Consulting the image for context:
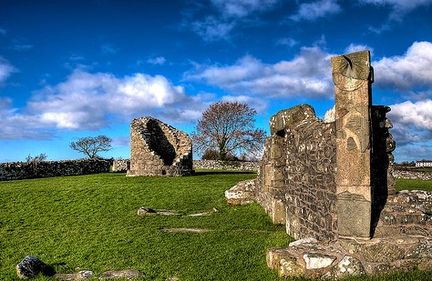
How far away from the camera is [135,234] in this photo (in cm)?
1198

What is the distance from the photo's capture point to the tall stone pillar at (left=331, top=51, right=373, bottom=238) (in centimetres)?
736

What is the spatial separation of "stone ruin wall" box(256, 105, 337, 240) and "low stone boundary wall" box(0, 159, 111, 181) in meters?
23.0

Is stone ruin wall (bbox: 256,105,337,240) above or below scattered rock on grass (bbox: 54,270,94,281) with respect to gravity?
above

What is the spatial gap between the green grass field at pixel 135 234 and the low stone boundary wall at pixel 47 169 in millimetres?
11934

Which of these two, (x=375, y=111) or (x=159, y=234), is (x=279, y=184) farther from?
(x=375, y=111)

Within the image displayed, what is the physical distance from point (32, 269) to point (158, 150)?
74.1ft

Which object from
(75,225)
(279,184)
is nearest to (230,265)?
(279,184)

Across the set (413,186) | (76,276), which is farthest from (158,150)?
A: (76,276)

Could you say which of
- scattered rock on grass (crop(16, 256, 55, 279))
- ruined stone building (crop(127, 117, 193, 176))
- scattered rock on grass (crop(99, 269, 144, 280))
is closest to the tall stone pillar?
scattered rock on grass (crop(99, 269, 144, 280))

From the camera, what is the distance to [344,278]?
22.9 ft

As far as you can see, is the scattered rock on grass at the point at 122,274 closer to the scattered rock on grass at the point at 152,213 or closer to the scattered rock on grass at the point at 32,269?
the scattered rock on grass at the point at 32,269

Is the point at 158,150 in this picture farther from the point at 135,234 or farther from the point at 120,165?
the point at 135,234

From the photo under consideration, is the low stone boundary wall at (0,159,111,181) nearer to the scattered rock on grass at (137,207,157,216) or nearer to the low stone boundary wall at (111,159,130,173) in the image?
the low stone boundary wall at (111,159,130,173)

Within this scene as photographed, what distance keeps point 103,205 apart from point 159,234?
20.3 ft
